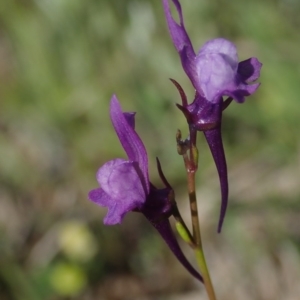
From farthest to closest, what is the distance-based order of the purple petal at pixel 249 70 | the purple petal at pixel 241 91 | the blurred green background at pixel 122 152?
the blurred green background at pixel 122 152 → the purple petal at pixel 249 70 → the purple petal at pixel 241 91

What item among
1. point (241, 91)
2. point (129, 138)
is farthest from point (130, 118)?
point (241, 91)

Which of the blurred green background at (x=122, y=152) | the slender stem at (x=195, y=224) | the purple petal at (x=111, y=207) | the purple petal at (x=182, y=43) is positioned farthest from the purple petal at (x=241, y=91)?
the blurred green background at (x=122, y=152)

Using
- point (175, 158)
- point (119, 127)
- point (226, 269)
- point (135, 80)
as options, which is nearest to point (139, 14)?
point (135, 80)

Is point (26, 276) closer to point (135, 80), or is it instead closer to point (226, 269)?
point (226, 269)

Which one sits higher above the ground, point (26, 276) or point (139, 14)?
point (139, 14)

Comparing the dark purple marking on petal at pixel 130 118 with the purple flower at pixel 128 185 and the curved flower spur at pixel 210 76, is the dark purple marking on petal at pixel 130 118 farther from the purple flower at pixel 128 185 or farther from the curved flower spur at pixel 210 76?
the curved flower spur at pixel 210 76

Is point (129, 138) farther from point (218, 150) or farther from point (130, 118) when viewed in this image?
point (218, 150)

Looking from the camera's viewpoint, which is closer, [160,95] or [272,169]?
[272,169]
